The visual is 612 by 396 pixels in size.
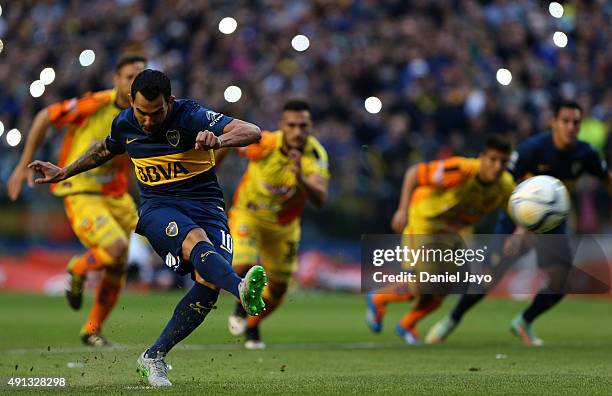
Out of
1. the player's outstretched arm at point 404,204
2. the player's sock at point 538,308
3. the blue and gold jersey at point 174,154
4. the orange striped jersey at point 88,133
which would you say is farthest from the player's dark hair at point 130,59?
the player's sock at point 538,308

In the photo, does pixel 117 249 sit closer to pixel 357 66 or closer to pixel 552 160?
pixel 552 160

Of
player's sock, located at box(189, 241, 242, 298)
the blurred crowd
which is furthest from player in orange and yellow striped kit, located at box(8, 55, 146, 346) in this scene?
the blurred crowd

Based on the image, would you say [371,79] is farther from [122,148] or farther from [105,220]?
[122,148]

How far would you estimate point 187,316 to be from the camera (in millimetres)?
8008

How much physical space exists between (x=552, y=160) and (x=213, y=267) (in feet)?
19.6

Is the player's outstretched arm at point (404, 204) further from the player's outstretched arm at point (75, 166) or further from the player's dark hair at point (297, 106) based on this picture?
the player's outstretched arm at point (75, 166)

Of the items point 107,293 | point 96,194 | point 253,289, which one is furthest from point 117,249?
point 253,289

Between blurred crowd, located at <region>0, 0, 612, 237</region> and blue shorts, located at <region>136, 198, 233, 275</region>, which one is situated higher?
blurred crowd, located at <region>0, 0, 612, 237</region>

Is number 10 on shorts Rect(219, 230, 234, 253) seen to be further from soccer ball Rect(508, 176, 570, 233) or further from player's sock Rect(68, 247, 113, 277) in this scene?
player's sock Rect(68, 247, 113, 277)

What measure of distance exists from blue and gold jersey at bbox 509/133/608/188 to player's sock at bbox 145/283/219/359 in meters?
5.48

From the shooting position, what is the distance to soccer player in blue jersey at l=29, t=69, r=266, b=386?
770cm

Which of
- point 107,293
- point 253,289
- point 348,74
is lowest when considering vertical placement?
point 253,289

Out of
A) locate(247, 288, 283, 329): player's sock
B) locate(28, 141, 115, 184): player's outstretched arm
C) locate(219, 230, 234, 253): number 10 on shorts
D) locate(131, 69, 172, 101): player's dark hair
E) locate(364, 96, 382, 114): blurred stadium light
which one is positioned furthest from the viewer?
locate(364, 96, 382, 114): blurred stadium light

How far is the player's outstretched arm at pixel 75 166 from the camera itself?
336 inches
